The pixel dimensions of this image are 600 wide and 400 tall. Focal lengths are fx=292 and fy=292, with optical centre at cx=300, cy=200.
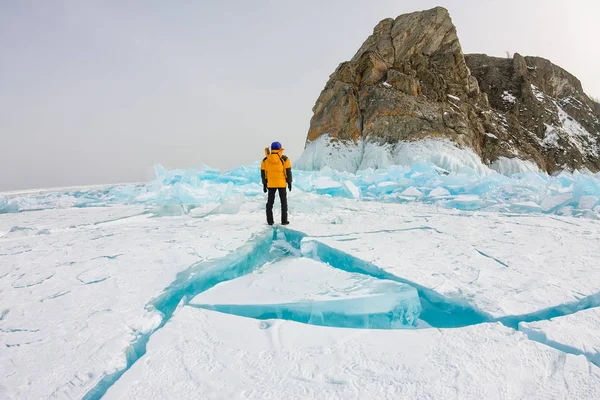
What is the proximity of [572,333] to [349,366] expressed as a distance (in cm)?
113

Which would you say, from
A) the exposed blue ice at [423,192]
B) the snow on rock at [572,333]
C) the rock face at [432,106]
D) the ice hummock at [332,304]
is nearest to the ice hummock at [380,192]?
the exposed blue ice at [423,192]

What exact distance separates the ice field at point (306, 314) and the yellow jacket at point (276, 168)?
1001 mm

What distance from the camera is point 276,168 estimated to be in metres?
4.51

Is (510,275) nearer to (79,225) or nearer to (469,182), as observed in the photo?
(79,225)

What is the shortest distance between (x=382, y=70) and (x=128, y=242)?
21395 millimetres

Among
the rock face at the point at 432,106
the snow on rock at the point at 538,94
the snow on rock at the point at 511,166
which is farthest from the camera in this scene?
the snow on rock at the point at 538,94

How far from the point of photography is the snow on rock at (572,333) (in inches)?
51.2

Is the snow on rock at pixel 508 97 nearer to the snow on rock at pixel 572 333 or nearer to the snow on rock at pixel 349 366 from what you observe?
the snow on rock at pixel 572 333

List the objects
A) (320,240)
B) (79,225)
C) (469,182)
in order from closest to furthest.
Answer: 1. (320,240)
2. (79,225)
3. (469,182)

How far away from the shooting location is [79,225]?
4.72 meters

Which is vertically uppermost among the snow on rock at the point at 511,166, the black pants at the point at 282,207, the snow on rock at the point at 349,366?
the snow on rock at the point at 511,166

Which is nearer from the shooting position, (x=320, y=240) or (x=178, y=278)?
(x=178, y=278)

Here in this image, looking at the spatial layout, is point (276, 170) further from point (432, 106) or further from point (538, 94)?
point (538, 94)

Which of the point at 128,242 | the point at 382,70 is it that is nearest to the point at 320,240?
the point at 128,242
